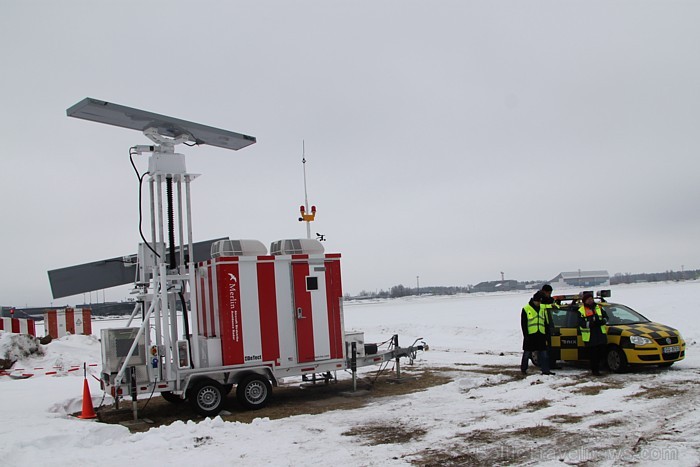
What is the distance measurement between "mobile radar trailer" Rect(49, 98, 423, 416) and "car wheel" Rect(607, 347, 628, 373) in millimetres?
5301

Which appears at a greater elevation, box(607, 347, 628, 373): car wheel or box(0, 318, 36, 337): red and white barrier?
box(0, 318, 36, 337): red and white barrier

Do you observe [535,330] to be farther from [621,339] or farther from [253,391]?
[253,391]

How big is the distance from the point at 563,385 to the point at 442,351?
826 centimetres

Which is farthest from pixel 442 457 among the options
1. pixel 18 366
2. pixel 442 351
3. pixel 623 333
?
pixel 18 366

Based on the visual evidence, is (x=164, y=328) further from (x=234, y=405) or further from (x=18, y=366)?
(x=18, y=366)

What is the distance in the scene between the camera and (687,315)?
21938 millimetres

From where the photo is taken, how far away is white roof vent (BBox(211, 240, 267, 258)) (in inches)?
426

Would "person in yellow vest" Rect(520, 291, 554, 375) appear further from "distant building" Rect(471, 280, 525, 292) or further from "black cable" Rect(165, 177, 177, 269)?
"distant building" Rect(471, 280, 525, 292)

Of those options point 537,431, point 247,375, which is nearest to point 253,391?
point 247,375

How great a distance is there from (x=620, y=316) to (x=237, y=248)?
8.38m

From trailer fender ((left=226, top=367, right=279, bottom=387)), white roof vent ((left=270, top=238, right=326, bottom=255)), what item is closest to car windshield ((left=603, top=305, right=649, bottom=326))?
white roof vent ((left=270, top=238, right=326, bottom=255))

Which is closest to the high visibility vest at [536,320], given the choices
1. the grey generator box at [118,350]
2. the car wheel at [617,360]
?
the car wheel at [617,360]

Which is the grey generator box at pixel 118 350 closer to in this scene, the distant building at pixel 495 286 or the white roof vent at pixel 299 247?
the white roof vent at pixel 299 247

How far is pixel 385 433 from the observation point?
7812mm
